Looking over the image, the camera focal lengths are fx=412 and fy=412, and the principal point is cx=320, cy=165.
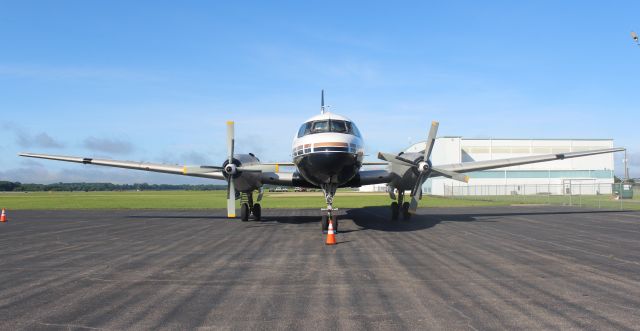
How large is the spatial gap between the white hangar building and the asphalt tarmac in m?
56.5

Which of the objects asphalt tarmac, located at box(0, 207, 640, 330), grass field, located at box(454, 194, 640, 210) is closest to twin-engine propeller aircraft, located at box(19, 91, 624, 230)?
asphalt tarmac, located at box(0, 207, 640, 330)

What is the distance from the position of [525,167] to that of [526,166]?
544mm

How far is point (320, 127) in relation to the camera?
1562 cm

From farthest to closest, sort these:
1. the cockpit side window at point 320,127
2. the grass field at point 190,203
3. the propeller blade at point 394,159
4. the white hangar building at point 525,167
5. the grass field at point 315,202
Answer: the white hangar building at point 525,167, the grass field at point 190,203, the grass field at point 315,202, the propeller blade at point 394,159, the cockpit side window at point 320,127

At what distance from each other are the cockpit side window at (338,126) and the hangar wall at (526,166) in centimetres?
5595

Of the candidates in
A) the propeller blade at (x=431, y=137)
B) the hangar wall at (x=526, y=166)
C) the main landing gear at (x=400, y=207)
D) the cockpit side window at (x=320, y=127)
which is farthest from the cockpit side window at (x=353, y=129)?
the hangar wall at (x=526, y=166)

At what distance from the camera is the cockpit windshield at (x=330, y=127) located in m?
15.5

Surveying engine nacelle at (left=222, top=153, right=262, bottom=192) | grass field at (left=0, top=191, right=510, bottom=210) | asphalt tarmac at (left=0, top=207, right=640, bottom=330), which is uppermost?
engine nacelle at (left=222, top=153, right=262, bottom=192)

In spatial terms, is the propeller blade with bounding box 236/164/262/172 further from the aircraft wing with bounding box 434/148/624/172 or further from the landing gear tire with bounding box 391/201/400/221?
the aircraft wing with bounding box 434/148/624/172

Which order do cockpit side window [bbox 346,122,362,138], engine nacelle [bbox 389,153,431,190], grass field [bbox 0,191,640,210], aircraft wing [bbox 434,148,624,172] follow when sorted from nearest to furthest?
cockpit side window [bbox 346,122,362,138] < engine nacelle [bbox 389,153,431,190] < aircraft wing [bbox 434,148,624,172] < grass field [bbox 0,191,640,210]

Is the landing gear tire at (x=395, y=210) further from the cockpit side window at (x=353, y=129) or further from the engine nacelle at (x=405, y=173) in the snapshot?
the cockpit side window at (x=353, y=129)

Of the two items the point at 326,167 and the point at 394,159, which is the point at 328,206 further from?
the point at 394,159

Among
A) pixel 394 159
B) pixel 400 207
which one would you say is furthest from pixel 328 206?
pixel 400 207

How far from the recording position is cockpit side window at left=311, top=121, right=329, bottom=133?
608 inches
